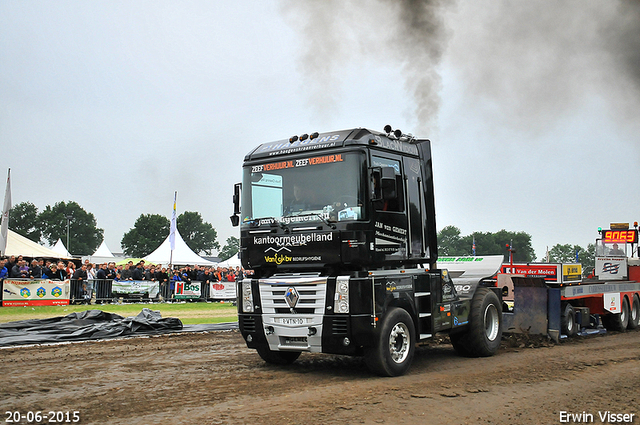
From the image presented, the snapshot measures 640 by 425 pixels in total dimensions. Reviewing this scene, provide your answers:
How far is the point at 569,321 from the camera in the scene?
40.9ft

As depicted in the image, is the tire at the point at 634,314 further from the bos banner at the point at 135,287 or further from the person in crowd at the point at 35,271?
the person in crowd at the point at 35,271

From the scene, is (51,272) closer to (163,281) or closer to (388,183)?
(163,281)

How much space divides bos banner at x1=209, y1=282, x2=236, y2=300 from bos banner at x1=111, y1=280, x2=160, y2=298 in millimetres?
2762

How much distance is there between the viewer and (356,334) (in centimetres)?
780

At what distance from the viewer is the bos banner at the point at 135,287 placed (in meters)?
23.9

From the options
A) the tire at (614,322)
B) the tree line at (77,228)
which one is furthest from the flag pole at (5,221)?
the tree line at (77,228)

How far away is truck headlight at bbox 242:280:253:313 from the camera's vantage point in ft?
28.7

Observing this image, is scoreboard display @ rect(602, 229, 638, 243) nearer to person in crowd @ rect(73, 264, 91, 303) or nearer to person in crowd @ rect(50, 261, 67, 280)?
person in crowd @ rect(73, 264, 91, 303)

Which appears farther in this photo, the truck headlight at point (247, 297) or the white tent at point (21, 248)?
the white tent at point (21, 248)

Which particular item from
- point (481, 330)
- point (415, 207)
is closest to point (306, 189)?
point (415, 207)

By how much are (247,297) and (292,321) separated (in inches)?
36.0

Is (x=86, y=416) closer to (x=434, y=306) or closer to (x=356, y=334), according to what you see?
(x=356, y=334)

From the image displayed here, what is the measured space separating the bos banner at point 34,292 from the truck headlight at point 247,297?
15.7 metres

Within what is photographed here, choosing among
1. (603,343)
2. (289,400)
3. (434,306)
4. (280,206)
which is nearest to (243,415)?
(289,400)
